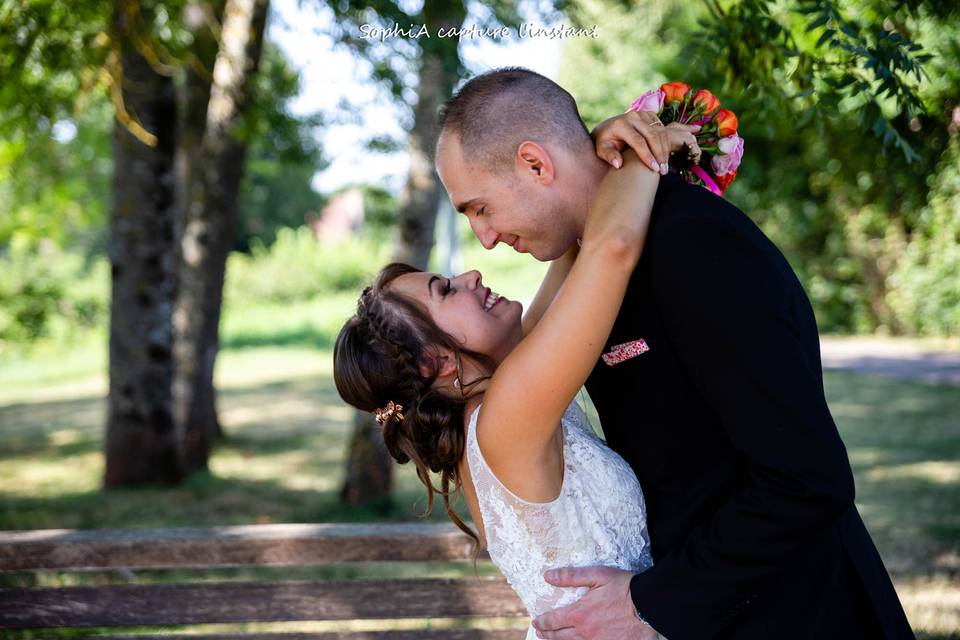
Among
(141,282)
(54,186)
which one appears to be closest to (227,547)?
(141,282)

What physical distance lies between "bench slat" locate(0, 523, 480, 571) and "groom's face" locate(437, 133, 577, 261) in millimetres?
1416

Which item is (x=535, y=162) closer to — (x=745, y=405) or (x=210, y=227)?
(x=745, y=405)

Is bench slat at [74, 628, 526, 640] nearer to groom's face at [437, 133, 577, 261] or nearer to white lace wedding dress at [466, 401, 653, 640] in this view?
white lace wedding dress at [466, 401, 653, 640]

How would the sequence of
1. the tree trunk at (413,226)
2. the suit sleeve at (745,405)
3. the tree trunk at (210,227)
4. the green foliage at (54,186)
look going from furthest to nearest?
the green foliage at (54,186) → the tree trunk at (210,227) → the tree trunk at (413,226) → the suit sleeve at (745,405)

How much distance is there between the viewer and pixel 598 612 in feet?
6.53

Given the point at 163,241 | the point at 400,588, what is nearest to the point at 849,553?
the point at 400,588

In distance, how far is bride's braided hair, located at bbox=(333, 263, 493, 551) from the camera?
91.7 inches

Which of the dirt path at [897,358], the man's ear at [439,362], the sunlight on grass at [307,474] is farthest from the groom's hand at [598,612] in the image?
the dirt path at [897,358]

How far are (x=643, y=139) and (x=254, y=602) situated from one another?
2.12 metres

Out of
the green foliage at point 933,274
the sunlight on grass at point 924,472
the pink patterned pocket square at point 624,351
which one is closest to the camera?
the pink patterned pocket square at point 624,351

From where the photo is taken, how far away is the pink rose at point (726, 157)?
2275 mm

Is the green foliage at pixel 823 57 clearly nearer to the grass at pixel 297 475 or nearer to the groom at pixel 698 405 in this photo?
the groom at pixel 698 405

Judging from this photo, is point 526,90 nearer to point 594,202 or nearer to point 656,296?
point 594,202

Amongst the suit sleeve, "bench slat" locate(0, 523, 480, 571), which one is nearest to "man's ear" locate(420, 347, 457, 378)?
the suit sleeve
